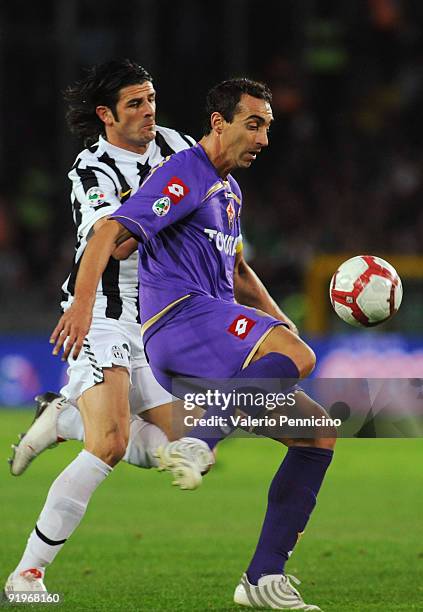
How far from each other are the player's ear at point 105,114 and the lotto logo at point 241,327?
61.1 inches

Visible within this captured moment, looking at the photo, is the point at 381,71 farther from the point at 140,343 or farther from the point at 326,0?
the point at 140,343

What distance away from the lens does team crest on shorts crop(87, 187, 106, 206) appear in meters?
5.71

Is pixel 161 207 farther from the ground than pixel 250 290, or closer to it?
farther from the ground

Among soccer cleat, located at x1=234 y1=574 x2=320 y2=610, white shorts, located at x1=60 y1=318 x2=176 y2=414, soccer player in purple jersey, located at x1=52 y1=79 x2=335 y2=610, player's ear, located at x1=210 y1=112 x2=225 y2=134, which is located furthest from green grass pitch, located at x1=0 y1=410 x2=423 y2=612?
player's ear, located at x1=210 y1=112 x2=225 y2=134

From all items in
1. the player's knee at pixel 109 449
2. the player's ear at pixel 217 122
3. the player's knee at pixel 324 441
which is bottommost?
the player's knee at pixel 109 449

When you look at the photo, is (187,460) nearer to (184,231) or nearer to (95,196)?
(184,231)

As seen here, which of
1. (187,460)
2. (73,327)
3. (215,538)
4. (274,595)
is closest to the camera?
(187,460)

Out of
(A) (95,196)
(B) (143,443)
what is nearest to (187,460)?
(B) (143,443)

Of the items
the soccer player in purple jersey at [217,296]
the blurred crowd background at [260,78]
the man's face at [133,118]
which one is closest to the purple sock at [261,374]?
the soccer player in purple jersey at [217,296]

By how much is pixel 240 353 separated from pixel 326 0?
51.9 feet

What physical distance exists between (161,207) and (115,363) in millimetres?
881

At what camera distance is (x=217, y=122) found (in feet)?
17.3

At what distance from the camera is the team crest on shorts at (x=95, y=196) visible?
571 centimetres

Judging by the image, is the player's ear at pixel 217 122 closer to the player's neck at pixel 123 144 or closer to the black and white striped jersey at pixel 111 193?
the black and white striped jersey at pixel 111 193
